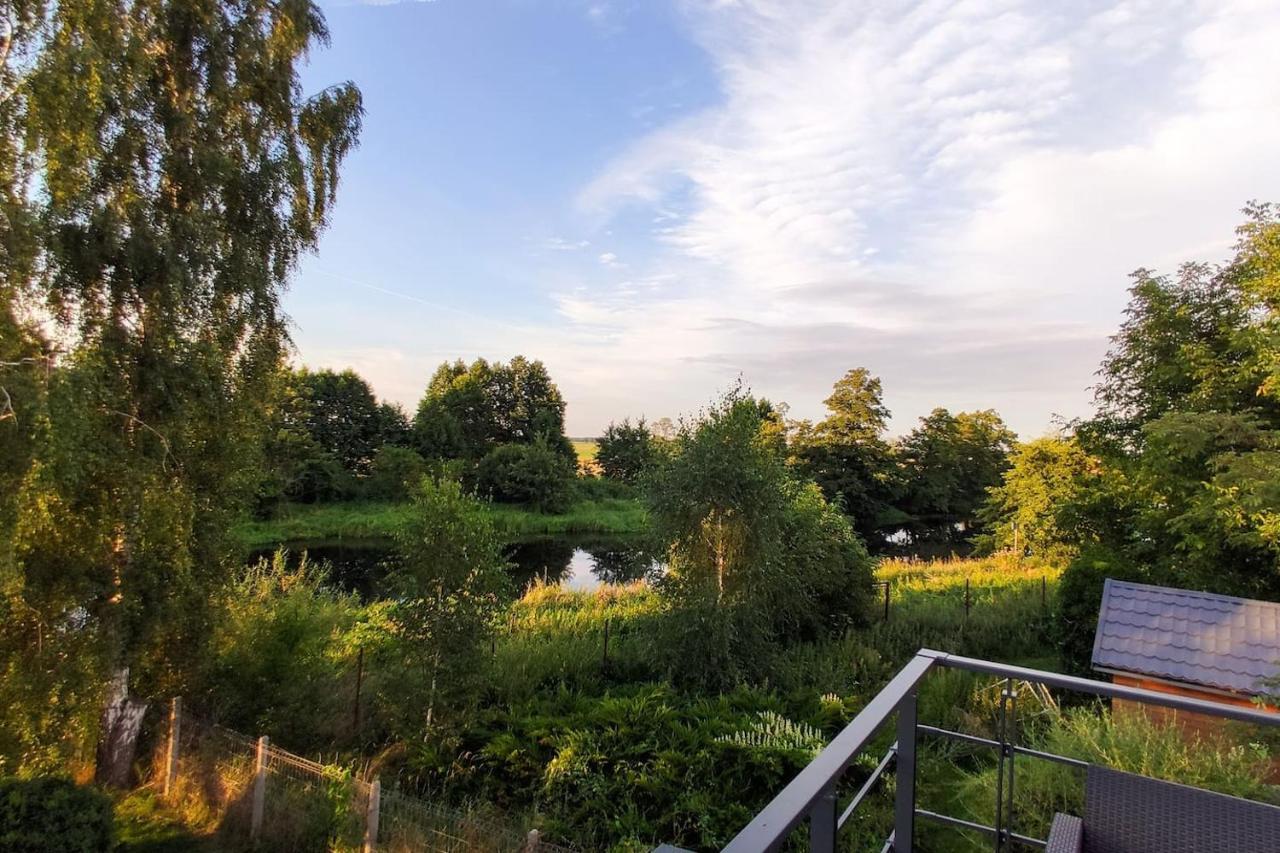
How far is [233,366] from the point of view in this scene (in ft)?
24.0

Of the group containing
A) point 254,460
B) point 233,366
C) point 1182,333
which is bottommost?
point 254,460

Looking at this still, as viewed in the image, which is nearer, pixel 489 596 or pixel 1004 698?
pixel 1004 698

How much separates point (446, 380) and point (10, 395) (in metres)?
41.3

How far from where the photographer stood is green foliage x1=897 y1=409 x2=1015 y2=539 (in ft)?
114

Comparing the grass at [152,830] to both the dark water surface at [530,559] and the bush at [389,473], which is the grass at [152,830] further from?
the bush at [389,473]

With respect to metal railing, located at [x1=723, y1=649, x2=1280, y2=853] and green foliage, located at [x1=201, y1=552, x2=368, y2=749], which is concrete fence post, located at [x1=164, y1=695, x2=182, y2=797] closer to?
green foliage, located at [x1=201, y1=552, x2=368, y2=749]

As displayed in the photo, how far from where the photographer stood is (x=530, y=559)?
2509 centimetres

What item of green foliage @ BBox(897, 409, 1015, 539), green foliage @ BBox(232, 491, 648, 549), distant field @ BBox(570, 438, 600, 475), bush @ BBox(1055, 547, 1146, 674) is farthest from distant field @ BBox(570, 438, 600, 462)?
bush @ BBox(1055, 547, 1146, 674)

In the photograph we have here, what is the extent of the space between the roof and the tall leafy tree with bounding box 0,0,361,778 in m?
9.98

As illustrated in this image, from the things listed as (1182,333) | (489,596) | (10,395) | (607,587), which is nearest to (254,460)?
(10,395)

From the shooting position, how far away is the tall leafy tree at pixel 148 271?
220 inches

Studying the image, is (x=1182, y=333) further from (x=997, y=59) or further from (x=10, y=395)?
(x=10, y=395)

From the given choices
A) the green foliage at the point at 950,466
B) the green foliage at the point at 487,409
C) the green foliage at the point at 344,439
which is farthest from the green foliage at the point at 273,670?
the green foliage at the point at 487,409

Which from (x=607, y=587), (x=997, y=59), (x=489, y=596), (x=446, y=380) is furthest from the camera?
(x=446, y=380)
